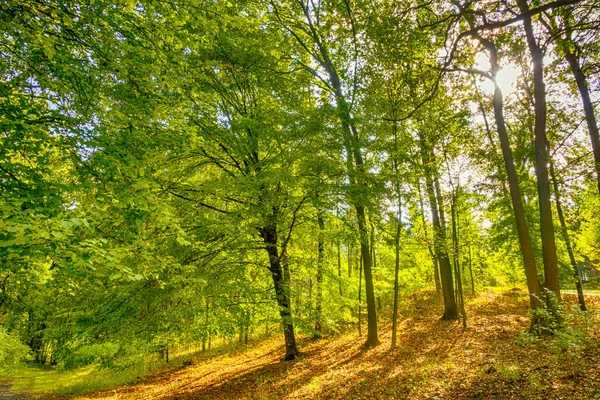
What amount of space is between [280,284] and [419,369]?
453 cm

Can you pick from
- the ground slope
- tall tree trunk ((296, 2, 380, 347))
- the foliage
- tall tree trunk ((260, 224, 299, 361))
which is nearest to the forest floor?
the ground slope

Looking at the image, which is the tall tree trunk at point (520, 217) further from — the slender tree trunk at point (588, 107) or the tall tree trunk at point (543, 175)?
the slender tree trunk at point (588, 107)

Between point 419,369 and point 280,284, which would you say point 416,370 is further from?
point 280,284

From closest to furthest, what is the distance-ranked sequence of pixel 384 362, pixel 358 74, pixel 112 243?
pixel 112 243, pixel 384 362, pixel 358 74

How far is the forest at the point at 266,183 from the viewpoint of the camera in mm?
4492

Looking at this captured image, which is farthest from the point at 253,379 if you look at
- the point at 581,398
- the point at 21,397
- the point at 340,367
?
the point at 21,397

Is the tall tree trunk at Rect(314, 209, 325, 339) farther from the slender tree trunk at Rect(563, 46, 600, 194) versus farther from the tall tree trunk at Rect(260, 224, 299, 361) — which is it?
the slender tree trunk at Rect(563, 46, 600, 194)

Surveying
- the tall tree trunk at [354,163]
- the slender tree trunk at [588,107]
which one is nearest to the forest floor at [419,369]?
the tall tree trunk at [354,163]

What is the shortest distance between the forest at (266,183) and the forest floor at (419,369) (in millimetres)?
87

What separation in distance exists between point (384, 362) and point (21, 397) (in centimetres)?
1843

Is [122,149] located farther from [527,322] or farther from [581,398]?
[527,322]

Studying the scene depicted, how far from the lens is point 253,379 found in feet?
33.2

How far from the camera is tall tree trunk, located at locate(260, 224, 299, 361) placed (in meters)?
9.38

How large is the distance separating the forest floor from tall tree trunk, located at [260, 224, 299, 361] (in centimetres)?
74
